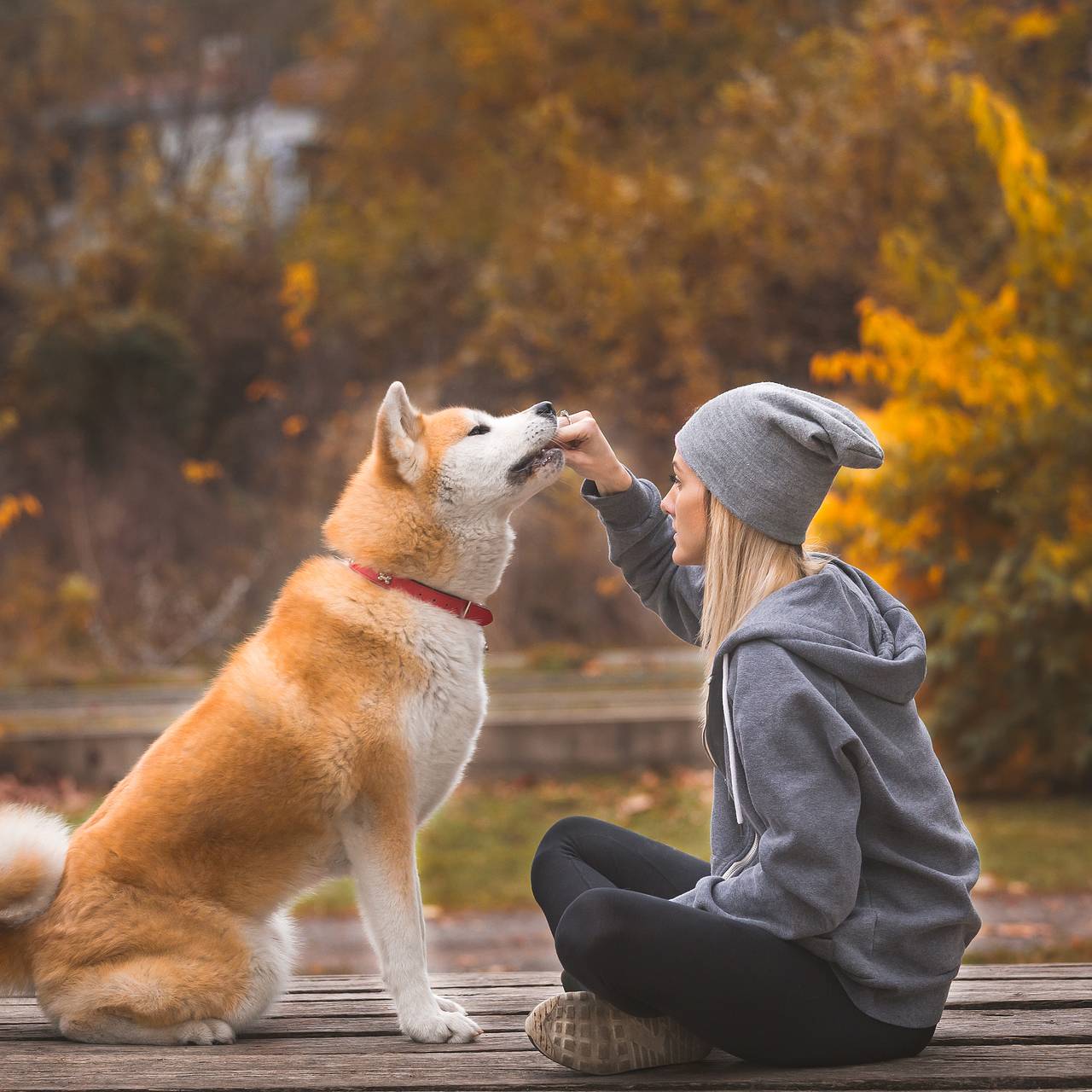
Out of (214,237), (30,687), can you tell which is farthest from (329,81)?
(30,687)

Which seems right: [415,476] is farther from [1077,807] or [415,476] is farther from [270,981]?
[1077,807]

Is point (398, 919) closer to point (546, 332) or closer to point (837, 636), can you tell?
point (837, 636)

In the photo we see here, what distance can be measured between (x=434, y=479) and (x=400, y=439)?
0.35 ft

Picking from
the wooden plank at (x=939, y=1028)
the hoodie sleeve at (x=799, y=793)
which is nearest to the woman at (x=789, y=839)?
the hoodie sleeve at (x=799, y=793)

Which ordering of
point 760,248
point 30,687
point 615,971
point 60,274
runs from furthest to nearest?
point 60,274
point 760,248
point 30,687
point 615,971

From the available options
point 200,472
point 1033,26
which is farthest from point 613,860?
point 1033,26

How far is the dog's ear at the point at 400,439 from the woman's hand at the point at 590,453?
0.96 feet

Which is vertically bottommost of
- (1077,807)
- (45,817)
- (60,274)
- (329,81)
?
(1077,807)

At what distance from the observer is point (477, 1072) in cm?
212

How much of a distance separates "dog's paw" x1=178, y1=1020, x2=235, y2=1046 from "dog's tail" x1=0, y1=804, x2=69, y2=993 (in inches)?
12.0

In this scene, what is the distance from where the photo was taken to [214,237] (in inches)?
567

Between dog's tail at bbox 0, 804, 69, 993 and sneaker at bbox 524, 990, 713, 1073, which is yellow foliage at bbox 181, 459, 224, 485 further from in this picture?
sneaker at bbox 524, 990, 713, 1073

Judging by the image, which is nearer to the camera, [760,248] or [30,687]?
[30,687]

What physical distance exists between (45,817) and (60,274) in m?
14.0
